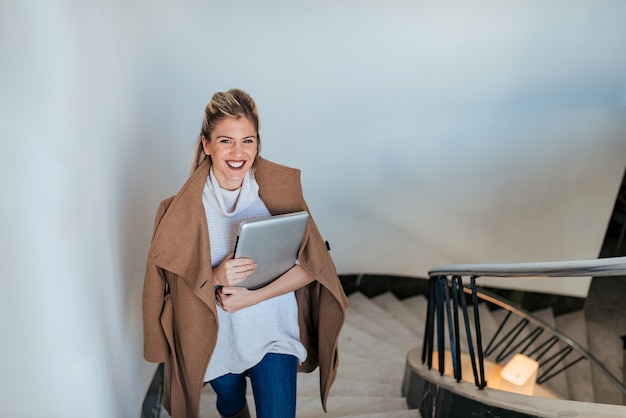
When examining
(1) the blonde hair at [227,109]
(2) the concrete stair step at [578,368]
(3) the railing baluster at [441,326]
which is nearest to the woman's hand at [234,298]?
(1) the blonde hair at [227,109]

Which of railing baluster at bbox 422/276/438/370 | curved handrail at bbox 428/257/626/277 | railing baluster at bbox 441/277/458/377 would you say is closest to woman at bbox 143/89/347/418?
curved handrail at bbox 428/257/626/277

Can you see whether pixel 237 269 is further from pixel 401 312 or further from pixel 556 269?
pixel 401 312

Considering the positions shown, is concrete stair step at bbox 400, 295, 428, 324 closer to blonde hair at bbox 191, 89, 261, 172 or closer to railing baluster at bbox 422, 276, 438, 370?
railing baluster at bbox 422, 276, 438, 370

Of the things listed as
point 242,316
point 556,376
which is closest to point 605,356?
point 556,376

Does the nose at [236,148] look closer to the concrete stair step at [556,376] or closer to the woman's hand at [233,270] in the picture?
the woman's hand at [233,270]

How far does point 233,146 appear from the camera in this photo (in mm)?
1981

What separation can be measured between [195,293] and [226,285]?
0.12 meters

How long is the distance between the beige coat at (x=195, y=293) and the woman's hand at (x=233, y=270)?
0.04 meters

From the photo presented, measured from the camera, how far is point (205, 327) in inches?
83.5

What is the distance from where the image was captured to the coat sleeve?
81.3 inches

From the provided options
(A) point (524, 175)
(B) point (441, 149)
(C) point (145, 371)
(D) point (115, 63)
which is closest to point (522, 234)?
(A) point (524, 175)

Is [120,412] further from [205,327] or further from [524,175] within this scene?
[524,175]

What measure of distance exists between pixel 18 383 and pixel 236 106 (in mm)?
1089

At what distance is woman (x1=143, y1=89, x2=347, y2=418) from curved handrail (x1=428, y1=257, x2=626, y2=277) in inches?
31.0
